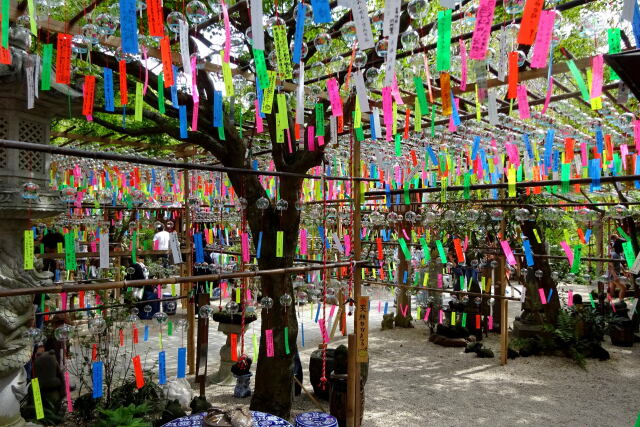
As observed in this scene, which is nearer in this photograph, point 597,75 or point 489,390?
point 597,75

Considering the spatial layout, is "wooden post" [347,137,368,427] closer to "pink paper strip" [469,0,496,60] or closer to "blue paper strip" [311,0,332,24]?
"pink paper strip" [469,0,496,60]

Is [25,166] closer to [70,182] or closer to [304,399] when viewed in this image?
[304,399]

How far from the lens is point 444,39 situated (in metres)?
2.62

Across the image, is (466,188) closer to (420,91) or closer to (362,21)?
(420,91)

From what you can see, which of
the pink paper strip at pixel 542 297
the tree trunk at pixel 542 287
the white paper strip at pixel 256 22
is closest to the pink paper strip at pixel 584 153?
the pink paper strip at pixel 542 297

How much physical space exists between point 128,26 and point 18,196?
2346mm

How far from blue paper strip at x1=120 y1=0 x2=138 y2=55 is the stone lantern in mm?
1579

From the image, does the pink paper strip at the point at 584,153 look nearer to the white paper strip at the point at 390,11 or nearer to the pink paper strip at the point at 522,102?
the pink paper strip at the point at 522,102

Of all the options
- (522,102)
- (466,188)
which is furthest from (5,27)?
(522,102)

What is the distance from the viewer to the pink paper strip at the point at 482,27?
245cm

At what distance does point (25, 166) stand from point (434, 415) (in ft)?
18.8

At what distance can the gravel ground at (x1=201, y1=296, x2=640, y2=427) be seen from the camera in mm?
5957

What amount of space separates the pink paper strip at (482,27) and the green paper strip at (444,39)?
0.15 m

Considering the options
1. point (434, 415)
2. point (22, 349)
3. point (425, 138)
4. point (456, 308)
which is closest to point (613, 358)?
point (456, 308)
